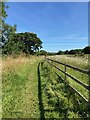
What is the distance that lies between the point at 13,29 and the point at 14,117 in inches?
1106

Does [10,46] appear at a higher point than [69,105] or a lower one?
higher

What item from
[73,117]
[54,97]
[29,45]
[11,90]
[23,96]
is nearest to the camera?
[73,117]

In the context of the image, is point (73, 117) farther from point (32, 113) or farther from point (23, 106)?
point (23, 106)

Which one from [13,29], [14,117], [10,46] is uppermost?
[13,29]

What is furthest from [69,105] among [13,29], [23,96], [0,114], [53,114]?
[13,29]

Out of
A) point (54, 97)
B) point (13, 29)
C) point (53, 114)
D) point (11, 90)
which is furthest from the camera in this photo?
point (13, 29)

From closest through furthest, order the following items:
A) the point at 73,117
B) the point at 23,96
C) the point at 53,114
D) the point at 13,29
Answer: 1. the point at 73,117
2. the point at 53,114
3. the point at 23,96
4. the point at 13,29

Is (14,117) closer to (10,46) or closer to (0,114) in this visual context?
(0,114)

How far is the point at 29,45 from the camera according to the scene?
226ft

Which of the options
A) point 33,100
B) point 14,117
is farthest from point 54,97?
point 14,117

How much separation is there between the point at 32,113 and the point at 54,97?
130 cm

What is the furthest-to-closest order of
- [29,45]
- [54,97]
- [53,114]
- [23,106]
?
[29,45]
[54,97]
[23,106]
[53,114]

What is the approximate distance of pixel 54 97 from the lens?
6.84 m

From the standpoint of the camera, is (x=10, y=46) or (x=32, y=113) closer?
(x=32, y=113)
